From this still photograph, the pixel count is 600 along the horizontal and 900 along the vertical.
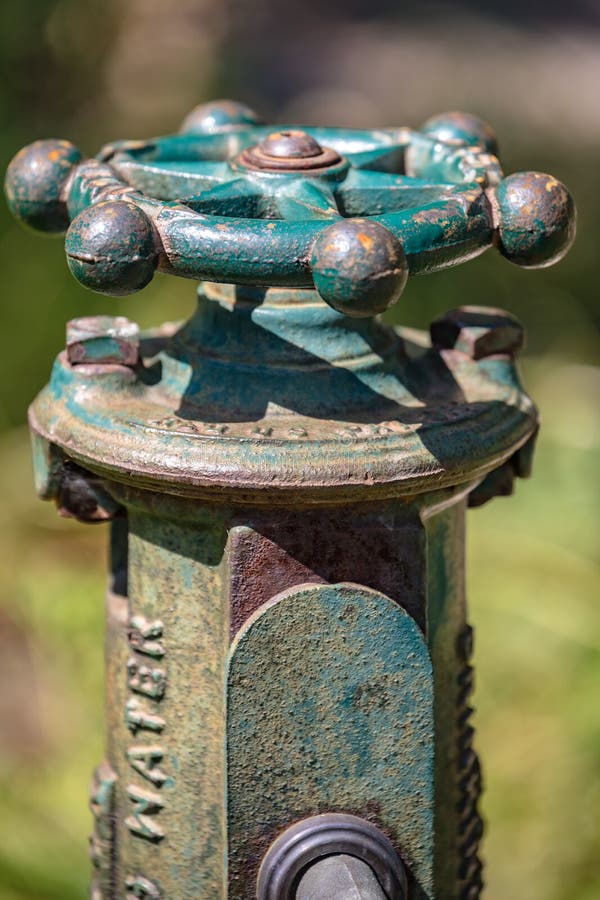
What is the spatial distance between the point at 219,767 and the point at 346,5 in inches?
194

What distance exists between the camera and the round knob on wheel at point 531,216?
1.15 m

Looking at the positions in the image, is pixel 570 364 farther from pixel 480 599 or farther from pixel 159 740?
pixel 159 740

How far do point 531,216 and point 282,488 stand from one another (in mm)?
308

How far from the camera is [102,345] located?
1.26 m

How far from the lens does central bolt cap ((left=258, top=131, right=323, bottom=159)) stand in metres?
1.26

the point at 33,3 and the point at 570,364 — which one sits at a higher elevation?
the point at 33,3

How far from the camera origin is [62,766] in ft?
8.71

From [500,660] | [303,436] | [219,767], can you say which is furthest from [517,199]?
[500,660]

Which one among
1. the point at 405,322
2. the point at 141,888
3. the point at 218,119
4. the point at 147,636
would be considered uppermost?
the point at 405,322

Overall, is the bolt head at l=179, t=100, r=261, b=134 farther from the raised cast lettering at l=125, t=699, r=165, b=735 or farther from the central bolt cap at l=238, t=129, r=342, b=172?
the raised cast lettering at l=125, t=699, r=165, b=735

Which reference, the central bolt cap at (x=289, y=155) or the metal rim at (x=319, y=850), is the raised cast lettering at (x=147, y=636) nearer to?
the metal rim at (x=319, y=850)

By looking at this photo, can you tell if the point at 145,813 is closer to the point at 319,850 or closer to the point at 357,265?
the point at 319,850

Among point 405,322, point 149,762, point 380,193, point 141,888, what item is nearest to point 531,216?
point 380,193

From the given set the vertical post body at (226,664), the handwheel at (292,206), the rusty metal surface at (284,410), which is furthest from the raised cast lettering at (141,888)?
the handwheel at (292,206)
